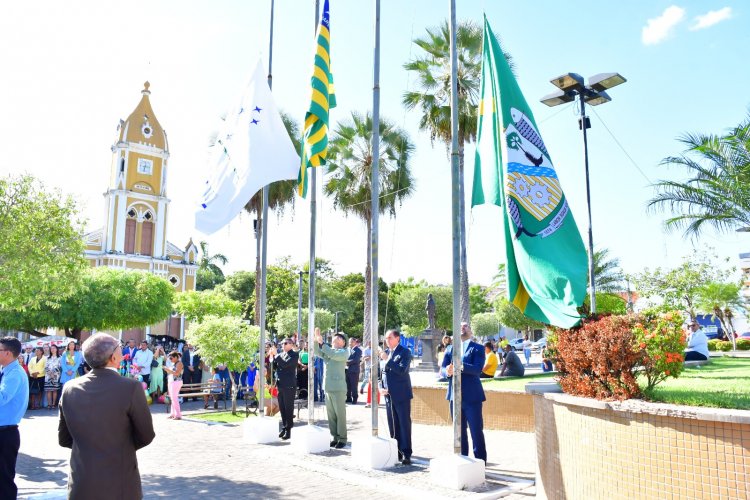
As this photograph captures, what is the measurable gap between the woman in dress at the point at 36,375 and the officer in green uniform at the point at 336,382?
10.8m

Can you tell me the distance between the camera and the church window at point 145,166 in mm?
55281

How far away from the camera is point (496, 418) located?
11.3 metres

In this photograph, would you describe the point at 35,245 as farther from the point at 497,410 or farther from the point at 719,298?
the point at 719,298

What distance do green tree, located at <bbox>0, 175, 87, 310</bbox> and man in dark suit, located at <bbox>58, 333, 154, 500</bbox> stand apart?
926cm

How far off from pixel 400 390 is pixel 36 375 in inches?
499

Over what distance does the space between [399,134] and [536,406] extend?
18.5m

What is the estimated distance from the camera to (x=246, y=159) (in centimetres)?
983

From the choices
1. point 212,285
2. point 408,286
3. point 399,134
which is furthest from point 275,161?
point 212,285

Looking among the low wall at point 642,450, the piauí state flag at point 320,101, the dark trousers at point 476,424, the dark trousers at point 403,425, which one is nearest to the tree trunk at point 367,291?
the piauí state flag at point 320,101

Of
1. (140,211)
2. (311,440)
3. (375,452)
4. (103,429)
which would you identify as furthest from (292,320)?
(103,429)

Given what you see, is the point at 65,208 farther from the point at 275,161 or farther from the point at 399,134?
the point at 399,134

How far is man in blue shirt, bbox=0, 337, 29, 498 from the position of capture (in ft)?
18.4

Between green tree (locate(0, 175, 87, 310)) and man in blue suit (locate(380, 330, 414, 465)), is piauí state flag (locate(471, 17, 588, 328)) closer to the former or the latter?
man in blue suit (locate(380, 330, 414, 465))

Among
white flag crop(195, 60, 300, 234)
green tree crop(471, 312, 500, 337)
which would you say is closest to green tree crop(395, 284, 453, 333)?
green tree crop(471, 312, 500, 337)
